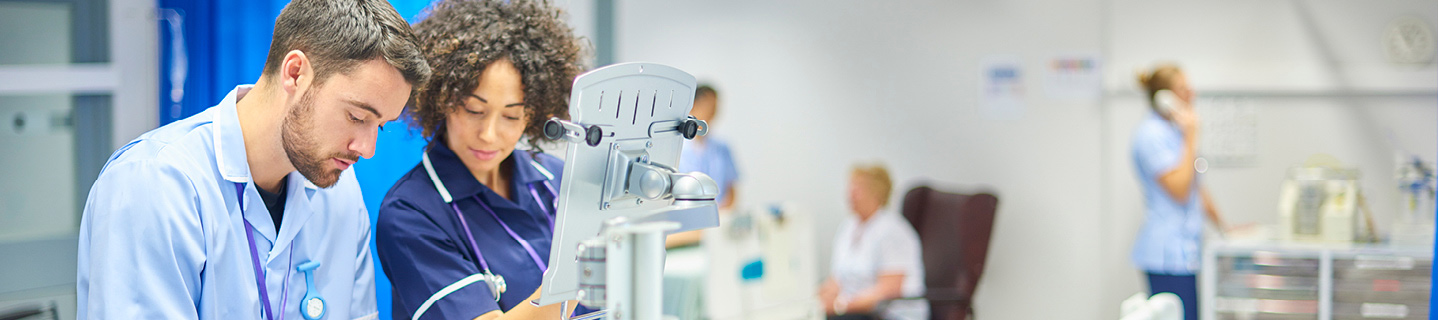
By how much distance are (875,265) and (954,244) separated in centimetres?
38

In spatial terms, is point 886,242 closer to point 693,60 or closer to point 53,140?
point 693,60

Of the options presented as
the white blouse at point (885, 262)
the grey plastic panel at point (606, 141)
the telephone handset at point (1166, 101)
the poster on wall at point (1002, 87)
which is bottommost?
the white blouse at point (885, 262)

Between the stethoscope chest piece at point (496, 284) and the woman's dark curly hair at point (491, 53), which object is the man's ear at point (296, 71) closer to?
the woman's dark curly hair at point (491, 53)

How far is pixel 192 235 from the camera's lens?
1225mm

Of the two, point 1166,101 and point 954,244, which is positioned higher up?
point 1166,101

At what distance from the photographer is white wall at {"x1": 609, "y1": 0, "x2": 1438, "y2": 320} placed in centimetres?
429

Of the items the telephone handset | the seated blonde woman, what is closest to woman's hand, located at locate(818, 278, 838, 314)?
the seated blonde woman

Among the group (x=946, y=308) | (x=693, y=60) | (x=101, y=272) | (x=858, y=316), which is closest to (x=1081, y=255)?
(x=946, y=308)

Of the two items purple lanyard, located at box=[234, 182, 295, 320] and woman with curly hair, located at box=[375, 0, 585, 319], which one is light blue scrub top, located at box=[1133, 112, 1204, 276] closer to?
woman with curly hair, located at box=[375, 0, 585, 319]

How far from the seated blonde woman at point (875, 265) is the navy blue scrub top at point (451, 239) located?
255 cm

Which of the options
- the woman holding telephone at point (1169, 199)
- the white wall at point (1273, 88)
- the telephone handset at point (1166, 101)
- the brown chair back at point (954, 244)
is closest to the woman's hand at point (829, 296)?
the brown chair back at point (954, 244)

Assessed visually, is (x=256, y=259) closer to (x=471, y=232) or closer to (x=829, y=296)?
(x=471, y=232)

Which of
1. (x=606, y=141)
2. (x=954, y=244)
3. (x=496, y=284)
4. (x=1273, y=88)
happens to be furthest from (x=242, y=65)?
(x=1273, y=88)

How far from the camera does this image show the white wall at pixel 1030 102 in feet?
14.1
